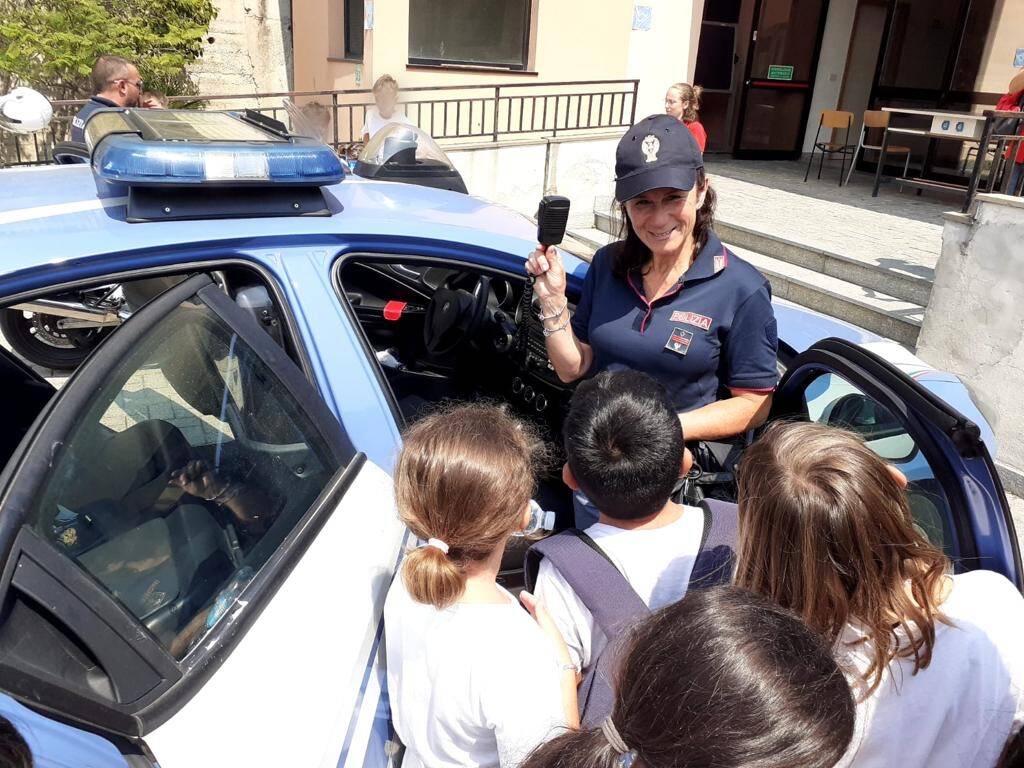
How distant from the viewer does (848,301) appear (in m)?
5.92

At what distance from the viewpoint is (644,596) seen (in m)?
1.51

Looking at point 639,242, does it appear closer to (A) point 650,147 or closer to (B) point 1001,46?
(A) point 650,147

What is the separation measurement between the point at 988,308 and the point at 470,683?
4369mm

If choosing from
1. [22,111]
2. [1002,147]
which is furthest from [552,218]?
[1002,147]

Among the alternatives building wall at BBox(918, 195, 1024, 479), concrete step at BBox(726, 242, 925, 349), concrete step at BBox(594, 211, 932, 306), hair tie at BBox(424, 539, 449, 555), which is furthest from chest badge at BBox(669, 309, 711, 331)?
concrete step at BBox(594, 211, 932, 306)

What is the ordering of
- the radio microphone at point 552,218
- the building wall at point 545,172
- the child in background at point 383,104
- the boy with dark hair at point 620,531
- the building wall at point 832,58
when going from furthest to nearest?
the building wall at point 832,58, the building wall at point 545,172, the child in background at point 383,104, the radio microphone at point 552,218, the boy with dark hair at point 620,531

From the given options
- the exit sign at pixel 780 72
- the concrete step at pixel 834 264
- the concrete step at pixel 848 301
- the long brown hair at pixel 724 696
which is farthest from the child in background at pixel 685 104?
the long brown hair at pixel 724 696

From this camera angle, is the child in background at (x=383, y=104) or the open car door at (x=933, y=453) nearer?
the open car door at (x=933, y=453)

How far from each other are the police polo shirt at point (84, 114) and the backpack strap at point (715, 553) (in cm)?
409

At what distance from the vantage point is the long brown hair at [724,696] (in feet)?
2.79

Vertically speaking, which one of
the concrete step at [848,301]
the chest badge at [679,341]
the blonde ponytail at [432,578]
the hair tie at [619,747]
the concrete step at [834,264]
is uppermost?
the chest badge at [679,341]

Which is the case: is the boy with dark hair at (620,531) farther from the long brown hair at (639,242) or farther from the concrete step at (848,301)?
the concrete step at (848,301)

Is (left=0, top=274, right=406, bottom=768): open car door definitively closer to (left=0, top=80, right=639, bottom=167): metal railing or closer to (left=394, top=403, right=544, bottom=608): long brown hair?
(left=394, top=403, right=544, bottom=608): long brown hair

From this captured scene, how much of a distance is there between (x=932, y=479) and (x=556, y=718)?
3.82ft
